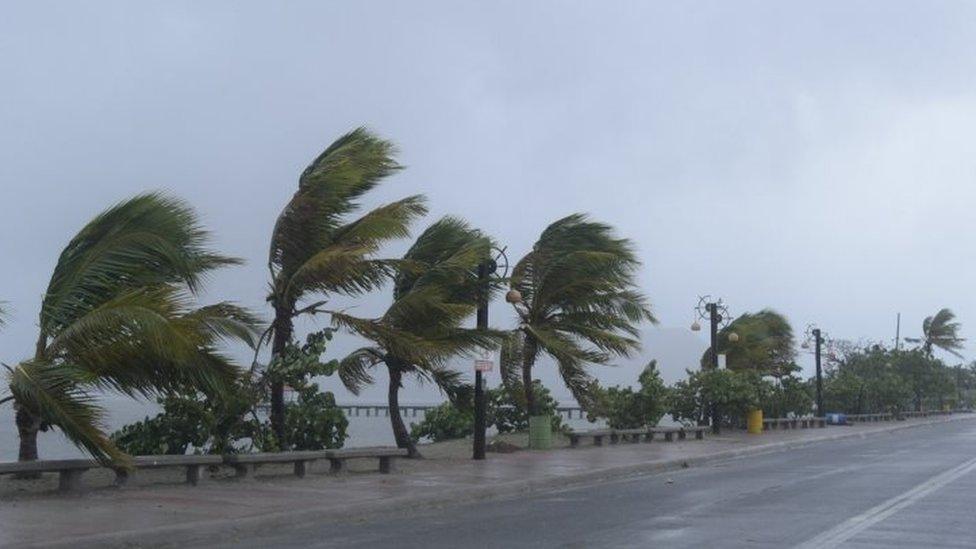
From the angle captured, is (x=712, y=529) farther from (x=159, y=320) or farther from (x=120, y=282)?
(x=120, y=282)

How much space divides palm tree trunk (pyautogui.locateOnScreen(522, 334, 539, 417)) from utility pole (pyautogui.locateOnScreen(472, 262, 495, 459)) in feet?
13.9

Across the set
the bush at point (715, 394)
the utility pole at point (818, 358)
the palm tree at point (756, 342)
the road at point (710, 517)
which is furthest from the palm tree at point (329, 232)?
the utility pole at point (818, 358)

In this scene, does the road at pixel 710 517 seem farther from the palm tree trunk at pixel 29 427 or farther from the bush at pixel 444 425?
the bush at pixel 444 425

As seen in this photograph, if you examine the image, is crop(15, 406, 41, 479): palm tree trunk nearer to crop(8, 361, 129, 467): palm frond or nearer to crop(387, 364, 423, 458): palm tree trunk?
crop(8, 361, 129, 467): palm frond

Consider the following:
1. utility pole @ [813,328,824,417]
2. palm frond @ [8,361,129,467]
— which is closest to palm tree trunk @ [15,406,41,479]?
palm frond @ [8,361,129,467]

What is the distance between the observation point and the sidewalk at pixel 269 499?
11859mm

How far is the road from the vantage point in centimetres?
1214

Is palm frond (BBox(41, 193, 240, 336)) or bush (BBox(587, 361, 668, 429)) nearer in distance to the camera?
palm frond (BBox(41, 193, 240, 336))

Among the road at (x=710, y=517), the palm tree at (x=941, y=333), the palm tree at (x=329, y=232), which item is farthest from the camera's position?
the palm tree at (x=941, y=333)

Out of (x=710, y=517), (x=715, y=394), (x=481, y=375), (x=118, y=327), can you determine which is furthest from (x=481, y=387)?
(x=715, y=394)

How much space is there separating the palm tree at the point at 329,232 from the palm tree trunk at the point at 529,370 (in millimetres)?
8372

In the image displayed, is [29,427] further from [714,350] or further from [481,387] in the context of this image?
[714,350]

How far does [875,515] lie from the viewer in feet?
47.0

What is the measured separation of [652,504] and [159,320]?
295 inches
